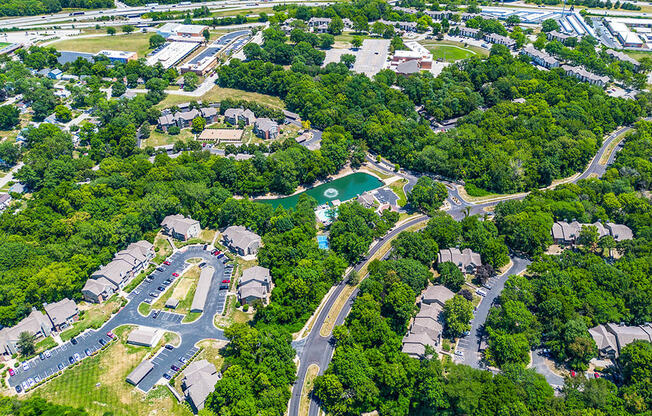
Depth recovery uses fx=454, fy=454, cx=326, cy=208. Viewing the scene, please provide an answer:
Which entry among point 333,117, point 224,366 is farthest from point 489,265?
point 333,117

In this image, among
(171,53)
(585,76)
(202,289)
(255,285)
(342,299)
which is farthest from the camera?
(171,53)

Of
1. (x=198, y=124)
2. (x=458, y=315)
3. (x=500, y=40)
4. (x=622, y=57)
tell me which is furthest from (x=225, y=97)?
(x=622, y=57)

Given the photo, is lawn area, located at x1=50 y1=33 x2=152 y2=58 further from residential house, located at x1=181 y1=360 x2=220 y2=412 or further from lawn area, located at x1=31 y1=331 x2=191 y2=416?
residential house, located at x1=181 y1=360 x2=220 y2=412

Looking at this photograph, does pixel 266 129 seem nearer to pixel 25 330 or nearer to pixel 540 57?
pixel 25 330

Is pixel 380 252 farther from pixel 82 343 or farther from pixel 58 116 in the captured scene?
pixel 58 116

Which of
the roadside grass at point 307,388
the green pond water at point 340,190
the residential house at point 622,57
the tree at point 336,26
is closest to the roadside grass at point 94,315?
the roadside grass at point 307,388

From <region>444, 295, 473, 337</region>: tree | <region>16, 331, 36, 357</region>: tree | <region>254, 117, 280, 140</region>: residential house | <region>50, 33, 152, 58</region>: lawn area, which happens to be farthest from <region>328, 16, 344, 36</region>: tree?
<region>16, 331, 36, 357</region>: tree
